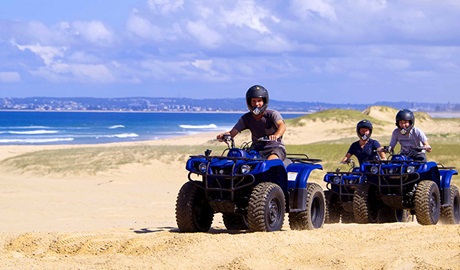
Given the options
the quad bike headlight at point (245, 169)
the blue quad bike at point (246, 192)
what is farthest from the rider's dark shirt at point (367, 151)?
the quad bike headlight at point (245, 169)

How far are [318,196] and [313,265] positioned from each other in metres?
3.86

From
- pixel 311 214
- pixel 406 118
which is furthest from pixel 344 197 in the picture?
pixel 311 214

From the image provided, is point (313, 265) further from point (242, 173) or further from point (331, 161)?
point (331, 161)

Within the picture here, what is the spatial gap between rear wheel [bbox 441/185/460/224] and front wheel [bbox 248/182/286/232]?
3997 mm

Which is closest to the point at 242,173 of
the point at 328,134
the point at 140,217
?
the point at 140,217

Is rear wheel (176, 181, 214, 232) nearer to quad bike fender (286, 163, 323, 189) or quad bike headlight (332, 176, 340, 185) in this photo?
quad bike fender (286, 163, 323, 189)

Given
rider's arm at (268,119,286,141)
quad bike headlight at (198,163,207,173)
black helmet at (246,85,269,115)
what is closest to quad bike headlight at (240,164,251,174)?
quad bike headlight at (198,163,207,173)

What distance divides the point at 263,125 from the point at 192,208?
153 centimetres

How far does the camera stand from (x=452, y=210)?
1432 centimetres

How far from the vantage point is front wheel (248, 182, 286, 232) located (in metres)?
11.0

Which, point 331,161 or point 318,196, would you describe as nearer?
point 318,196

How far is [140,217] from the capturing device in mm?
17531

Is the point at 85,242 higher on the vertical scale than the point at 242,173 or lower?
lower

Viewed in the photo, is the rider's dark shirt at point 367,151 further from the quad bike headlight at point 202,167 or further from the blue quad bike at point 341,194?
the quad bike headlight at point 202,167
